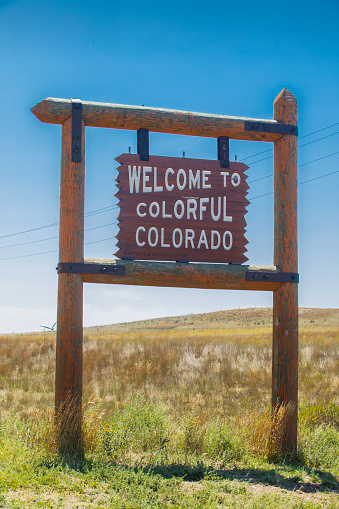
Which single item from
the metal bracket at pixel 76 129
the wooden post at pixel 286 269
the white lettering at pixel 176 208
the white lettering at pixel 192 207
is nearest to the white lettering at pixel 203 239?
the white lettering at pixel 192 207

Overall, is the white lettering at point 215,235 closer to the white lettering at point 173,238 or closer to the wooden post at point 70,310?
the white lettering at point 173,238

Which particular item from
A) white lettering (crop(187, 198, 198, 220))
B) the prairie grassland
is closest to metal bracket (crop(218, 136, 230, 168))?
white lettering (crop(187, 198, 198, 220))

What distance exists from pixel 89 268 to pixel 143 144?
189cm

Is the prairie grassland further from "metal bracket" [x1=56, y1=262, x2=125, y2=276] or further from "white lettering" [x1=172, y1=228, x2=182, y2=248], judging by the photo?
"metal bracket" [x1=56, y1=262, x2=125, y2=276]

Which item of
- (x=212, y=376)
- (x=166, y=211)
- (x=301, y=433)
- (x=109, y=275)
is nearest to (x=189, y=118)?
(x=166, y=211)

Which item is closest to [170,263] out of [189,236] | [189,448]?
[189,236]

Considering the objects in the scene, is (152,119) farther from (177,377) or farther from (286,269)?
(177,377)

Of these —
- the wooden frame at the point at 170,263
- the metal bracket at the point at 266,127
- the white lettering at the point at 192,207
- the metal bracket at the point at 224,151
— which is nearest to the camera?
the wooden frame at the point at 170,263

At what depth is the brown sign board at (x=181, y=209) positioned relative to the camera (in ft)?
22.6

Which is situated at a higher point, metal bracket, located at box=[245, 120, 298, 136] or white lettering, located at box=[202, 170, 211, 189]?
metal bracket, located at box=[245, 120, 298, 136]

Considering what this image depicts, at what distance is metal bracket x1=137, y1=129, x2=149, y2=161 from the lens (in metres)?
6.96

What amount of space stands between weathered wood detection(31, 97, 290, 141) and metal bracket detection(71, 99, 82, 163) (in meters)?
0.07

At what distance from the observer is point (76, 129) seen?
6.73 metres

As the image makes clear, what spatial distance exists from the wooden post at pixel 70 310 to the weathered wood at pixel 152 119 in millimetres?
546
